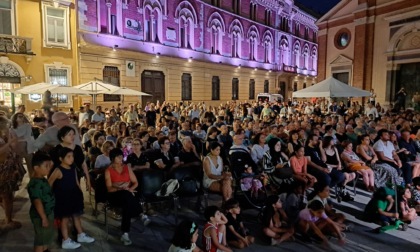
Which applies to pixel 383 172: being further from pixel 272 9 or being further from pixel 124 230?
pixel 272 9

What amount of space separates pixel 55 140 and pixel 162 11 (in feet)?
64.3

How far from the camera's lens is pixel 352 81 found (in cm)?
2208

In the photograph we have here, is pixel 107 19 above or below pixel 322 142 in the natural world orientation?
above

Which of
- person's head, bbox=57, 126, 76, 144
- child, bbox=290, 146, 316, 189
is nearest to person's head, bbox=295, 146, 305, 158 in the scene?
child, bbox=290, 146, 316, 189

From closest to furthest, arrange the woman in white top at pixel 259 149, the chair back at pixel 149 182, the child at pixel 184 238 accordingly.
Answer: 1. the child at pixel 184 238
2. the chair back at pixel 149 182
3. the woman in white top at pixel 259 149

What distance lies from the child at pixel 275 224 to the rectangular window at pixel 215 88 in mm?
Answer: 22919

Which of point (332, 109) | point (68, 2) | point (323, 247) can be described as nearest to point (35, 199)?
point (323, 247)

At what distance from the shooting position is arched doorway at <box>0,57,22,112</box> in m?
15.2

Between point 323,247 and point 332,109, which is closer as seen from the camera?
point 323,247

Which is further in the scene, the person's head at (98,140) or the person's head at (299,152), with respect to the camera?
the person's head at (98,140)

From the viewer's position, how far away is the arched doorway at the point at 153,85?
21.5 meters

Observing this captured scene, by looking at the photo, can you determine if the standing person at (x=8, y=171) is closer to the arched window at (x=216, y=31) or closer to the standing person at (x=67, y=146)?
the standing person at (x=67, y=146)

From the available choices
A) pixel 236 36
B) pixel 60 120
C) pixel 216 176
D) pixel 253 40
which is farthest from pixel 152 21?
pixel 216 176

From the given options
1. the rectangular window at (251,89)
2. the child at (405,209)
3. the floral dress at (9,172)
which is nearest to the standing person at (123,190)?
the floral dress at (9,172)
